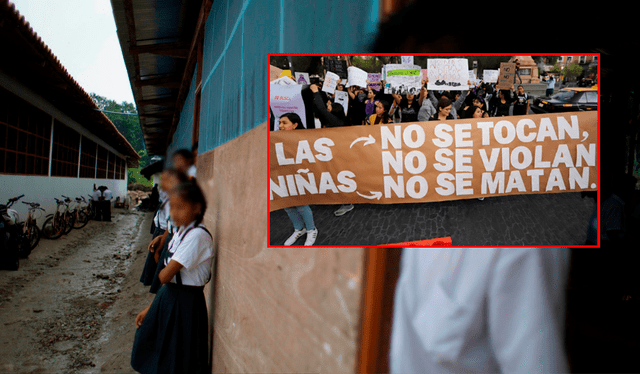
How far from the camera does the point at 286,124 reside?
791 millimetres

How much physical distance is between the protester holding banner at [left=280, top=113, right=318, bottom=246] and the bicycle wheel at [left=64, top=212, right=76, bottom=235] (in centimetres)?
978

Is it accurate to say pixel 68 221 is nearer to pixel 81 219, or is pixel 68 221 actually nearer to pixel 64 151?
pixel 81 219

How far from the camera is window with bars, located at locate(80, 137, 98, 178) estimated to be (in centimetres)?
1241

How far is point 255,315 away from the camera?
146cm

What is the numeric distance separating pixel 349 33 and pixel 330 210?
0.45 meters

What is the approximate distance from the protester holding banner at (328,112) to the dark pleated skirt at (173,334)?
5.80ft

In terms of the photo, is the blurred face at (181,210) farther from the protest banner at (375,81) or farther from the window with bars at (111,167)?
the window with bars at (111,167)

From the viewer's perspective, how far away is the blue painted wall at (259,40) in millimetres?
953

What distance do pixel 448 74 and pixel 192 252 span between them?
66.2 inches

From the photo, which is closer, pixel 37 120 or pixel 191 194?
pixel 191 194

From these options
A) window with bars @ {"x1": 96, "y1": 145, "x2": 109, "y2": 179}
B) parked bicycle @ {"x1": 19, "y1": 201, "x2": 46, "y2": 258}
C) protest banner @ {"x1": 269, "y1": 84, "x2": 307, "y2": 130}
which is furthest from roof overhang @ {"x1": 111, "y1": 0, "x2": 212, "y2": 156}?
window with bars @ {"x1": 96, "y1": 145, "x2": 109, "y2": 179}

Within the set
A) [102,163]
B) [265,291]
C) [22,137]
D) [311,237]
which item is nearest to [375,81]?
[311,237]

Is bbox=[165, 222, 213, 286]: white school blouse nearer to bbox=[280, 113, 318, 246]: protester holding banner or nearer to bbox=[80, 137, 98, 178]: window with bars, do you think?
bbox=[280, 113, 318, 246]: protester holding banner

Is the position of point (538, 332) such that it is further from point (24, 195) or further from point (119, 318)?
point (24, 195)
